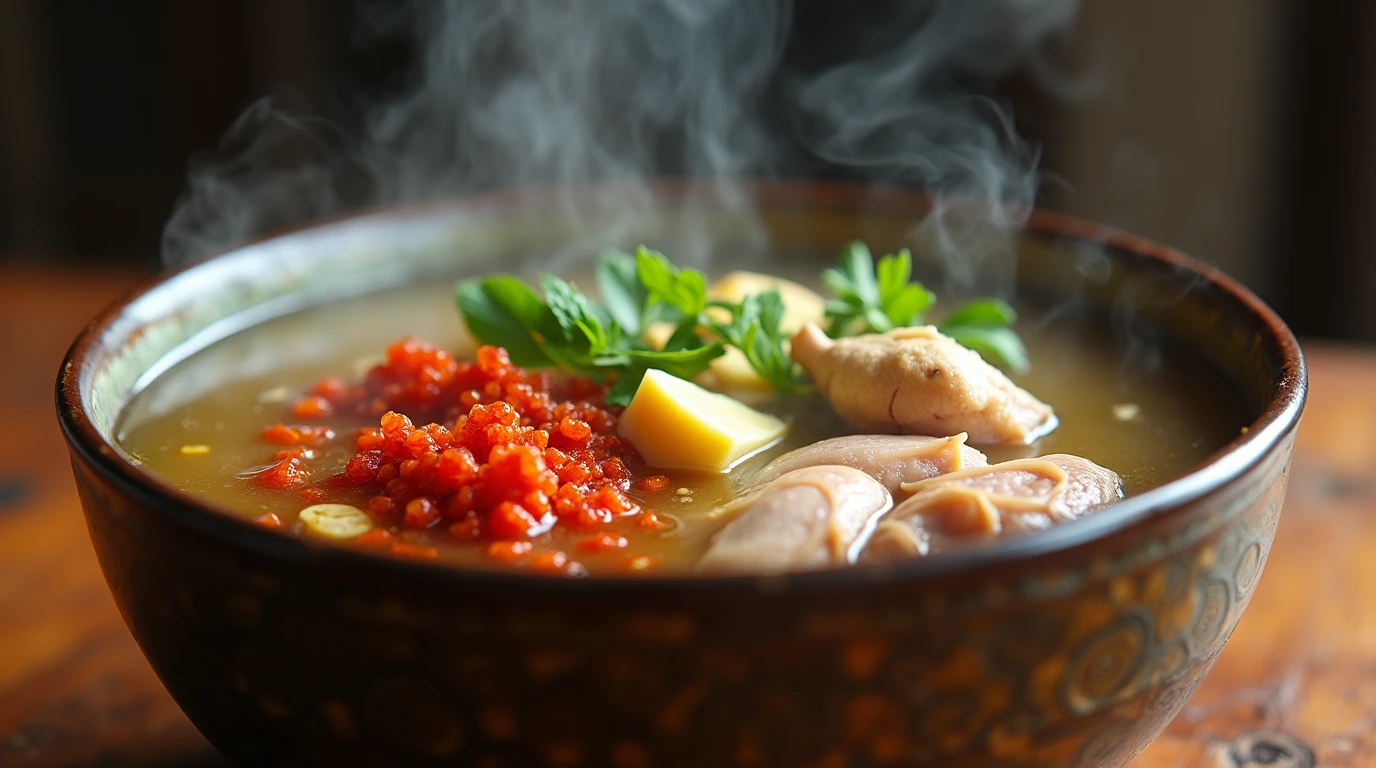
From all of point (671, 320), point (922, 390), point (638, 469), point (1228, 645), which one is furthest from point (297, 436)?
point (1228, 645)

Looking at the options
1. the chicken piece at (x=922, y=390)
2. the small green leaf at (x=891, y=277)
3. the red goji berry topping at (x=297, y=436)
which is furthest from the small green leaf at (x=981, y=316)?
the red goji berry topping at (x=297, y=436)

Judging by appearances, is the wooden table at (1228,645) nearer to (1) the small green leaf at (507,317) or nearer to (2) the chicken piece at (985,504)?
(2) the chicken piece at (985,504)

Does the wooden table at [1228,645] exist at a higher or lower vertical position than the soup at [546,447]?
lower

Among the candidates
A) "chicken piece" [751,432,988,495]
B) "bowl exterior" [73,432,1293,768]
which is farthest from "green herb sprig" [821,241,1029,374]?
"bowl exterior" [73,432,1293,768]

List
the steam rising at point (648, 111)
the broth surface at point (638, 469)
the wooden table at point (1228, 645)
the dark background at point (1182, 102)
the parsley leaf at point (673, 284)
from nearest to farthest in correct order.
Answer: the broth surface at point (638, 469) < the wooden table at point (1228, 645) < the parsley leaf at point (673, 284) < the steam rising at point (648, 111) < the dark background at point (1182, 102)

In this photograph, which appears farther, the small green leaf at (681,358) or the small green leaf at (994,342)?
the small green leaf at (994,342)

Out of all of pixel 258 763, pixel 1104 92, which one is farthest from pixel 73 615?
pixel 1104 92

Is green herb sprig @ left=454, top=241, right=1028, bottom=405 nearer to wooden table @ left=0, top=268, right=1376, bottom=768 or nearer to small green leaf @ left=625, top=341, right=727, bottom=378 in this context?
small green leaf @ left=625, top=341, right=727, bottom=378
